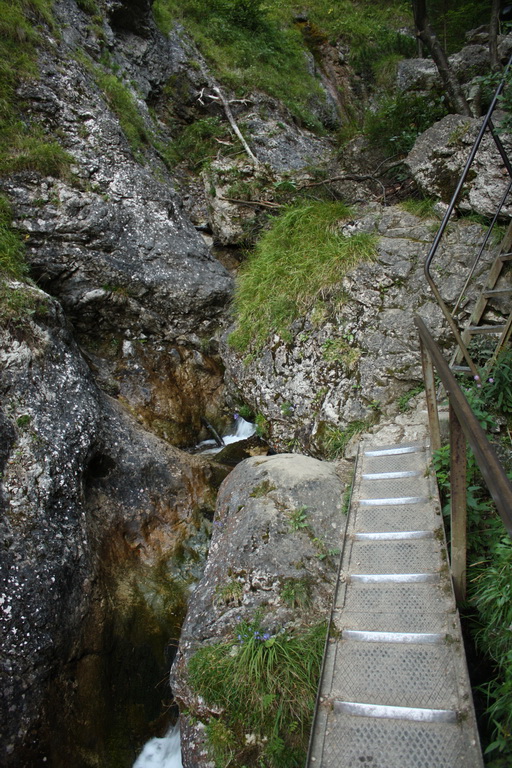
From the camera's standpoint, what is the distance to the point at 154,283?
6.39m

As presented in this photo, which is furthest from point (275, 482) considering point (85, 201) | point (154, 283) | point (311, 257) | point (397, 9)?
point (397, 9)

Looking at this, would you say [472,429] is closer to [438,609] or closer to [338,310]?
[438,609]

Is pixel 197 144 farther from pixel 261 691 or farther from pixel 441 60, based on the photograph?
pixel 261 691

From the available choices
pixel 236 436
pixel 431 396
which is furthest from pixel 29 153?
pixel 431 396

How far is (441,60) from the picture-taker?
6.63 meters

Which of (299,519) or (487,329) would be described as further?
(487,329)

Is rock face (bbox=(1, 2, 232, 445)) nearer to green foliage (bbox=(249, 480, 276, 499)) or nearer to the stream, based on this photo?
green foliage (bbox=(249, 480, 276, 499))

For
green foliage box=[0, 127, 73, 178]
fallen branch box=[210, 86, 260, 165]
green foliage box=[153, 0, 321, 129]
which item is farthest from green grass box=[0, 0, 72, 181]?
green foliage box=[153, 0, 321, 129]

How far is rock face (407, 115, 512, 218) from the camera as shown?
5246 millimetres

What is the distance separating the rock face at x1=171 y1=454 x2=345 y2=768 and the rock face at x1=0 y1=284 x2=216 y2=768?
34.1 inches

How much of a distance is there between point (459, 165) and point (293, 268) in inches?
97.4

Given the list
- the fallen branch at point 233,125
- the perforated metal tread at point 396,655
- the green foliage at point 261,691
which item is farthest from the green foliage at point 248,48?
the green foliage at point 261,691

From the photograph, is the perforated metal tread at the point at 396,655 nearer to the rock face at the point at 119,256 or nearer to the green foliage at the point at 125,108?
the rock face at the point at 119,256

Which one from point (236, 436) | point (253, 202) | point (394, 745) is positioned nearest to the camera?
point (394, 745)
